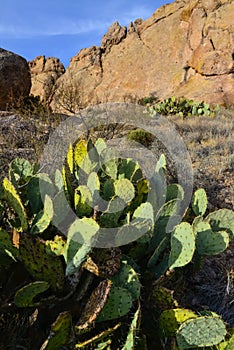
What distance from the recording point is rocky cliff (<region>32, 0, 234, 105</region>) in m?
15.6

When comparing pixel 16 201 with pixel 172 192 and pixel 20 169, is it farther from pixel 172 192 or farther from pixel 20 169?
pixel 172 192

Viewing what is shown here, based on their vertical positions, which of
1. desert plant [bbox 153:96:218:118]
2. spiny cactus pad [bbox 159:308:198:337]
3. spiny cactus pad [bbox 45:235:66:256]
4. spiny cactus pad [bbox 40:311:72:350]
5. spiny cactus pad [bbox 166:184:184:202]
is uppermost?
desert plant [bbox 153:96:218:118]

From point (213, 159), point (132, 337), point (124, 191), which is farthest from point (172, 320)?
point (213, 159)

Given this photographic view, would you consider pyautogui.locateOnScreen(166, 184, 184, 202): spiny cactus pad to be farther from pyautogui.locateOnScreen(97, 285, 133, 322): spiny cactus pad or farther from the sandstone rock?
the sandstone rock

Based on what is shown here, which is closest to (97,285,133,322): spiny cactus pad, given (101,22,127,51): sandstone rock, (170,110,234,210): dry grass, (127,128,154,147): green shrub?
(170,110,234,210): dry grass

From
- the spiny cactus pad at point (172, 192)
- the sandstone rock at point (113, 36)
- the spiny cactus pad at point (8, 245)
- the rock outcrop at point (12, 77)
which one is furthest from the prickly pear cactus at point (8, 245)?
the sandstone rock at point (113, 36)

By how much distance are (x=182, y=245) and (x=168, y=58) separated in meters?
23.3

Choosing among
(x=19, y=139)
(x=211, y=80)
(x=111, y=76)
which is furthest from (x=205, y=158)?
(x=111, y=76)

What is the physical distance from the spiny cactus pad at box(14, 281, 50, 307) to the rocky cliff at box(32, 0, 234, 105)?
35.6 feet

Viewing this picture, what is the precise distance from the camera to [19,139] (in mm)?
6883

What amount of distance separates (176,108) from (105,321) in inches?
404

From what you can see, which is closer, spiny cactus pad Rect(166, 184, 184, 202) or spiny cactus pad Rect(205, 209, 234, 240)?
spiny cactus pad Rect(205, 209, 234, 240)

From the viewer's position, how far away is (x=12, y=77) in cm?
1298

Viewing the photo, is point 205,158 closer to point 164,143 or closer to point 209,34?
point 164,143
